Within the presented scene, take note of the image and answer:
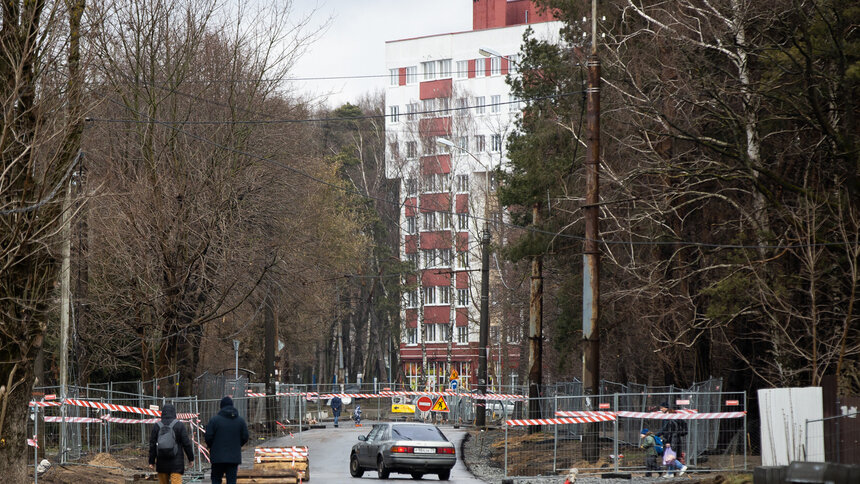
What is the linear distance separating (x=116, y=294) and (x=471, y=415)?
2480 centimetres

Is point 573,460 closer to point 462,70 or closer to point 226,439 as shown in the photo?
point 226,439

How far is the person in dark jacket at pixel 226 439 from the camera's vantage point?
1659 cm

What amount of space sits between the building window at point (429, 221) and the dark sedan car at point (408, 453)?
53704 mm

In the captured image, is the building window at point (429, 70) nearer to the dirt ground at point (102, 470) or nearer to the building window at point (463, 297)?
the building window at point (463, 297)

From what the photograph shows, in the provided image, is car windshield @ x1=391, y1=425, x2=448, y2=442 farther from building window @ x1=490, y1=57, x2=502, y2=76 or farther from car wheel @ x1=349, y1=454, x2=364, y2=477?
building window @ x1=490, y1=57, x2=502, y2=76

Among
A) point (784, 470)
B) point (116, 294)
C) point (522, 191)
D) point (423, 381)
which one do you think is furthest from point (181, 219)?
point (423, 381)

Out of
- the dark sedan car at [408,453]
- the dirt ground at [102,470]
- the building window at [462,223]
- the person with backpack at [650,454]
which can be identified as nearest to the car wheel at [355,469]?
the dark sedan car at [408,453]

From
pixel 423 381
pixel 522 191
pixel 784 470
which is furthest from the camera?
pixel 423 381

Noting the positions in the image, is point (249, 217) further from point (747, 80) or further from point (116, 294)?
point (747, 80)

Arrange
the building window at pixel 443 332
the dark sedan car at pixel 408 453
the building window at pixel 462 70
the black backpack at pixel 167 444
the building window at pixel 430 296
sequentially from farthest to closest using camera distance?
the building window at pixel 462 70 < the building window at pixel 430 296 < the building window at pixel 443 332 < the dark sedan car at pixel 408 453 < the black backpack at pixel 167 444

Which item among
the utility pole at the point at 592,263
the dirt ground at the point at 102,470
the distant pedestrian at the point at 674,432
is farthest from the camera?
the distant pedestrian at the point at 674,432

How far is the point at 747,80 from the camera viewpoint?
27.1 meters

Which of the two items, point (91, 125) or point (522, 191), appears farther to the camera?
point (522, 191)

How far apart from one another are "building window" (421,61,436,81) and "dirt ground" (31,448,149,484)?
67.6m
